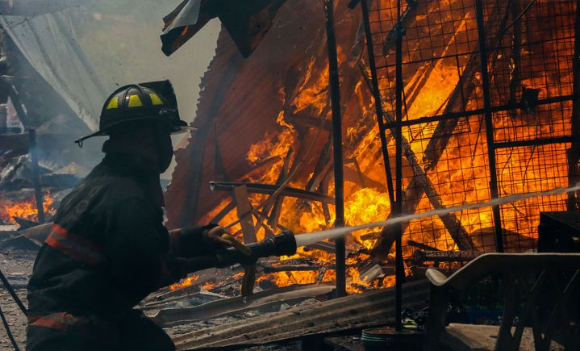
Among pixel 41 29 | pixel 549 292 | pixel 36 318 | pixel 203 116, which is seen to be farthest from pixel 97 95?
pixel 549 292

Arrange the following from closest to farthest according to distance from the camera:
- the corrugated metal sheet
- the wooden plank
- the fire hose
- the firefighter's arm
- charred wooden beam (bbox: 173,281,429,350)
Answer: the firefighter's arm < the fire hose < charred wooden beam (bbox: 173,281,429,350) < the wooden plank < the corrugated metal sheet

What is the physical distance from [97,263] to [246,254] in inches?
38.8

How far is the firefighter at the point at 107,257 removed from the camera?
3.49 m

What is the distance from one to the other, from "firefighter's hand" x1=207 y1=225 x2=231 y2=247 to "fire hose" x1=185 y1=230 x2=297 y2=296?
0.10 ft

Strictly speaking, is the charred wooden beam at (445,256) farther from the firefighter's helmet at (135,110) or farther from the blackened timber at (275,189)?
the firefighter's helmet at (135,110)

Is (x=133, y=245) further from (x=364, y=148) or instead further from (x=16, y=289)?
(x=16, y=289)

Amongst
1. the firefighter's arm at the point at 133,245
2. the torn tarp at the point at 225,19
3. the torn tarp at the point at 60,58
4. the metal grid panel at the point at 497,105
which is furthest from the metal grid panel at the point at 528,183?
the torn tarp at the point at 60,58

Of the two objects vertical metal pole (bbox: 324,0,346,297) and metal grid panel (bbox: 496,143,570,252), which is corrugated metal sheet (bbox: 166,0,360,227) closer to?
metal grid panel (bbox: 496,143,570,252)

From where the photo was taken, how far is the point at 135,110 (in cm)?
398

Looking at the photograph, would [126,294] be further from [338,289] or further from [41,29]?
[41,29]

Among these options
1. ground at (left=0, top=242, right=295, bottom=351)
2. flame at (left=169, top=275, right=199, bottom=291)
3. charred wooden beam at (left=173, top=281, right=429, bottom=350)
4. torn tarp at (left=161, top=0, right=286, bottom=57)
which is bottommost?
flame at (left=169, top=275, right=199, bottom=291)

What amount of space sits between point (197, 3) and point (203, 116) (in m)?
5.40

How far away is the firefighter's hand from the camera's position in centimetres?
412

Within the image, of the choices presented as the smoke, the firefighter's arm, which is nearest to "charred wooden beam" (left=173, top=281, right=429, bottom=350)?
the firefighter's arm
